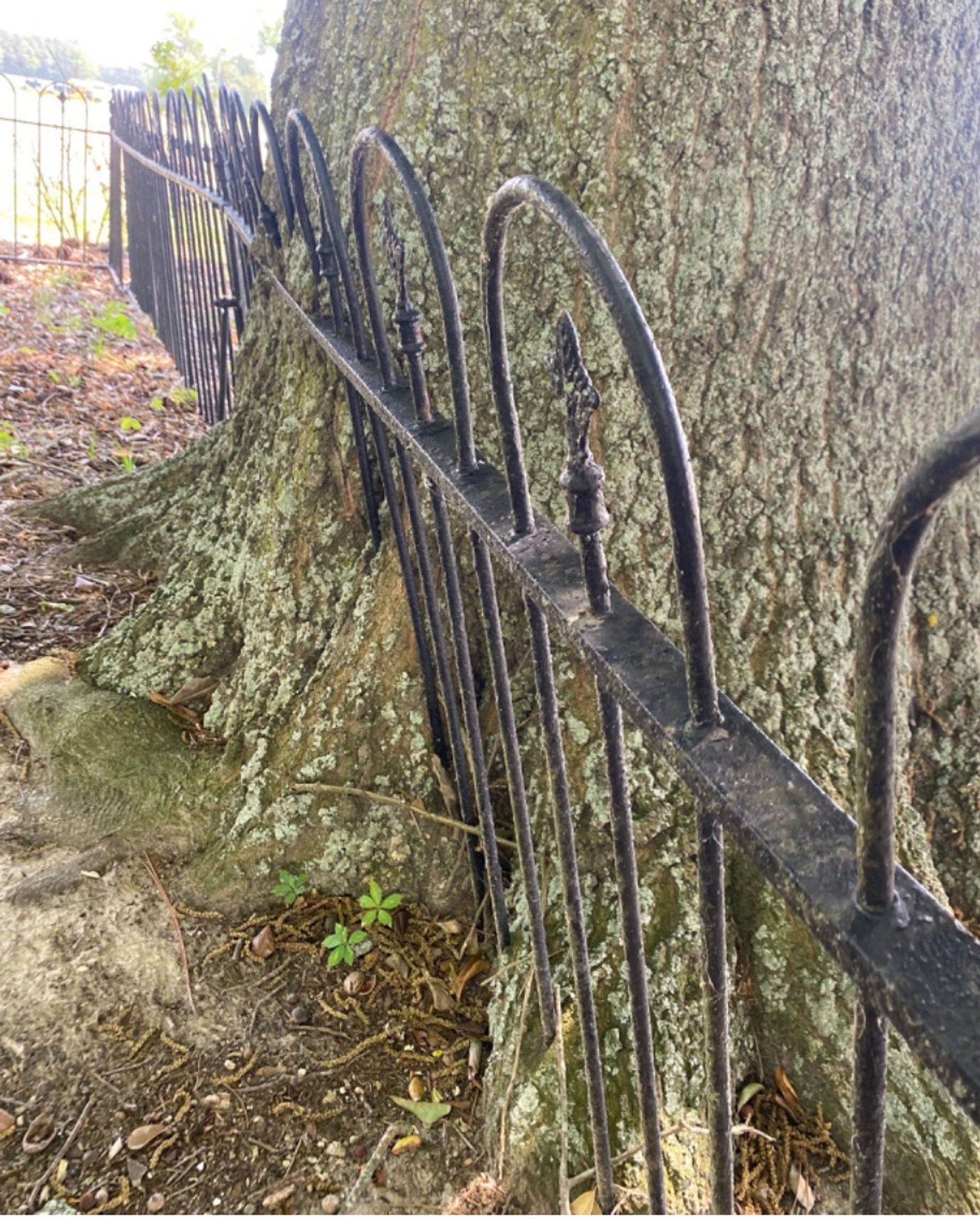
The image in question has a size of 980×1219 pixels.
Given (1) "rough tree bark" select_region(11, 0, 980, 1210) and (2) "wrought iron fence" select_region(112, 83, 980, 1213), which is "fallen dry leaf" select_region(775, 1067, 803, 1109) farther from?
(2) "wrought iron fence" select_region(112, 83, 980, 1213)

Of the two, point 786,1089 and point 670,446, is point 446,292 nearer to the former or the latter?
point 670,446

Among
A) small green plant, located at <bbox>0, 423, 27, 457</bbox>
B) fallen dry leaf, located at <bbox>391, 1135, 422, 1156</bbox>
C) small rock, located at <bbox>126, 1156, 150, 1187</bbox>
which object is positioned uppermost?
small green plant, located at <bbox>0, 423, 27, 457</bbox>

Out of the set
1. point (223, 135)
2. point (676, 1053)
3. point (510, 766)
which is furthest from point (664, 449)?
point (223, 135)

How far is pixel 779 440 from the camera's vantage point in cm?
179

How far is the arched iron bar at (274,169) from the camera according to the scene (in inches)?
83.7

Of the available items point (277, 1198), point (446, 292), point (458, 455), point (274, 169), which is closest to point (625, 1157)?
point (277, 1198)

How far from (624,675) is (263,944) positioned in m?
1.40

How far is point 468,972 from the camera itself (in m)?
1.93

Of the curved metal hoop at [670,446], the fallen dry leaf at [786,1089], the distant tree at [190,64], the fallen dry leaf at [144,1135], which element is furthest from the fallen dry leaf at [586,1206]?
the distant tree at [190,64]

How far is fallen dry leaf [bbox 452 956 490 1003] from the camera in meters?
1.91

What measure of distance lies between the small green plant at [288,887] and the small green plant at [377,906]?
0.15m

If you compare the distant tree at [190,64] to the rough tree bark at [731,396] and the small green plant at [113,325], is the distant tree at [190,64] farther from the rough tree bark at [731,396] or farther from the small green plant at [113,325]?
the rough tree bark at [731,396]

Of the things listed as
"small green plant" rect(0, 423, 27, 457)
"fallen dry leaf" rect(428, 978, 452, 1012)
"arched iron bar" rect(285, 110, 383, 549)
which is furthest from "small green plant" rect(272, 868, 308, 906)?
"small green plant" rect(0, 423, 27, 457)

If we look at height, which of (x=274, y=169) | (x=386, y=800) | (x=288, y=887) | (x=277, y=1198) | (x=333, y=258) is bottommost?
(x=277, y=1198)
